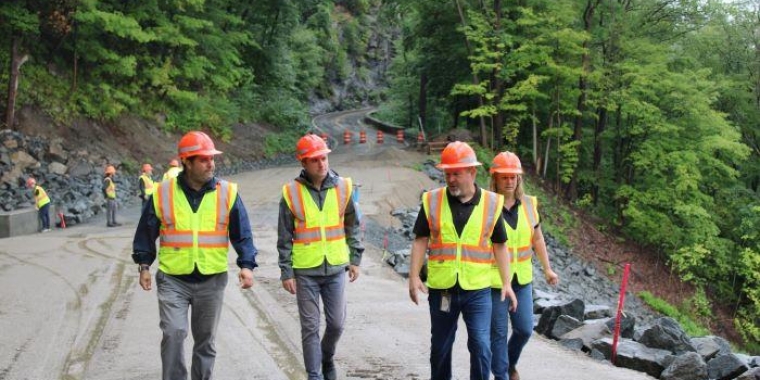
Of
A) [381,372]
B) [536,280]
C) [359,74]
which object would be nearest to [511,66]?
[536,280]

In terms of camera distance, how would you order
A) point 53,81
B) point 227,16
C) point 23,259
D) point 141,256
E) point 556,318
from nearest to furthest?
1. point 141,256
2. point 556,318
3. point 23,259
4. point 53,81
5. point 227,16

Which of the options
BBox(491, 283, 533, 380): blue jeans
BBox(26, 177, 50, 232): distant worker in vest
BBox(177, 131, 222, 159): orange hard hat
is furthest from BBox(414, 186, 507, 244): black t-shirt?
BBox(26, 177, 50, 232): distant worker in vest

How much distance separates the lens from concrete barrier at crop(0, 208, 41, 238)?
1781 cm

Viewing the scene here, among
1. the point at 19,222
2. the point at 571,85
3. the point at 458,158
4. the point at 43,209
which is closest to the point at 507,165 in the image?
the point at 458,158

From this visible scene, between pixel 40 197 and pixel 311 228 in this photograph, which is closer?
pixel 311 228

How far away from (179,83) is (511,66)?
14.9m

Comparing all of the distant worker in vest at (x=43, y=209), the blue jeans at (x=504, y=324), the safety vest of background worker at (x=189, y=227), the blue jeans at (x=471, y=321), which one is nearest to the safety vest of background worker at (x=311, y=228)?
the safety vest of background worker at (x=189, y=227)

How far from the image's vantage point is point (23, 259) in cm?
1346

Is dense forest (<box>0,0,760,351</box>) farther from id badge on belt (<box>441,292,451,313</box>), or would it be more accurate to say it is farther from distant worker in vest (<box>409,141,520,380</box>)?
id badge on belt (<box>441,292,451,313</box>)

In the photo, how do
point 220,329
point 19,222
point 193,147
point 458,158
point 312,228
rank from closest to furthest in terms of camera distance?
1. point 193,147
2. point 458,158
3. point 312,228
4. point 220,329
5. point 19,222

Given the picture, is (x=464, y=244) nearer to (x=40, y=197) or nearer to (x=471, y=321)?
(x=471, y=321)

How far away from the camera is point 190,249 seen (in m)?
5.07

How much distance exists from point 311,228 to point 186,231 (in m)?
1.03

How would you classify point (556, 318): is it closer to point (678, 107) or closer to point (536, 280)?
point (536, 280)
